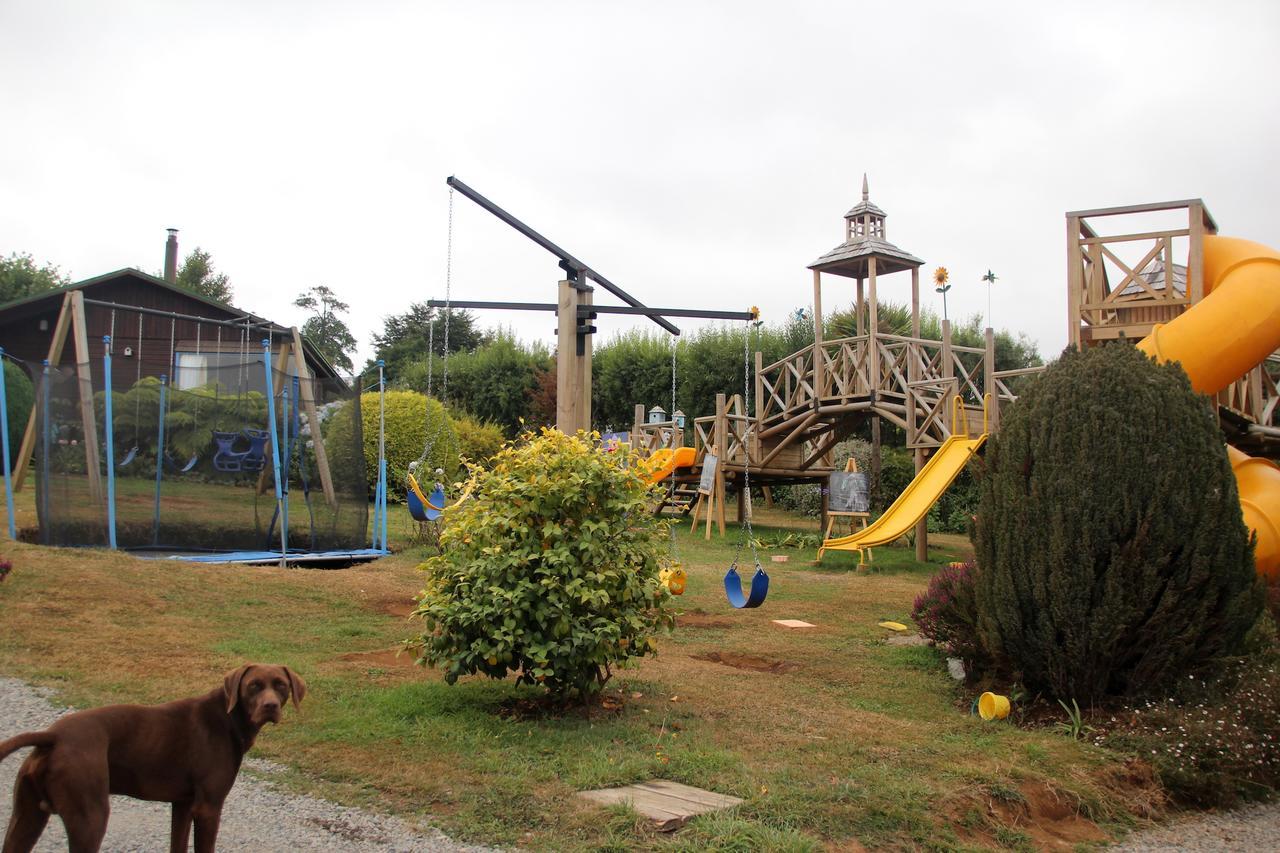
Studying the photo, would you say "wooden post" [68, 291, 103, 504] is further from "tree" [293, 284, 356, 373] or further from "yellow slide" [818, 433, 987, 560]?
"tree" [293, 284, 356, 373]

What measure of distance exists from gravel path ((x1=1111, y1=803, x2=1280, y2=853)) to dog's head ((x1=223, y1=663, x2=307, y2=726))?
3.61 meters

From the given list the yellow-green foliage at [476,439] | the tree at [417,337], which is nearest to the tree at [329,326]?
the tree at [417,337]

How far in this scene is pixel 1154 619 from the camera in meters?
5.56

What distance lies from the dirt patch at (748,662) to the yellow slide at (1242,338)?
15.6ft

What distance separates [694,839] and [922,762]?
1717mm

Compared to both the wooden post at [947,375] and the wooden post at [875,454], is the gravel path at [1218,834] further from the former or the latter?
the wooden post at [875,454]

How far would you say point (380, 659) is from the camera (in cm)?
724

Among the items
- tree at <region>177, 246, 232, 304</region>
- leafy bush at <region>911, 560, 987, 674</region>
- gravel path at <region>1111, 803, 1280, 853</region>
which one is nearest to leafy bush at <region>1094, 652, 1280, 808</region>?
gravel path at <region>1111, 803, 1280, 853</region>

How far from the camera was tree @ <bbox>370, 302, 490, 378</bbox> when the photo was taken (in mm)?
41312

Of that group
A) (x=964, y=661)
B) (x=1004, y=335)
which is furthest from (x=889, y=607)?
(x=1004, y=335)

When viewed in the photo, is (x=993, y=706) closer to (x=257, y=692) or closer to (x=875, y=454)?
(x=257, y=692)

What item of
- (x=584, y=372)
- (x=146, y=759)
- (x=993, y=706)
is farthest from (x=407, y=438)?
(x=146, y=759)

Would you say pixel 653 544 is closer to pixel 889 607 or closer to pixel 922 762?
pixel 922 762

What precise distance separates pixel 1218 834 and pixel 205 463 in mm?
10915
